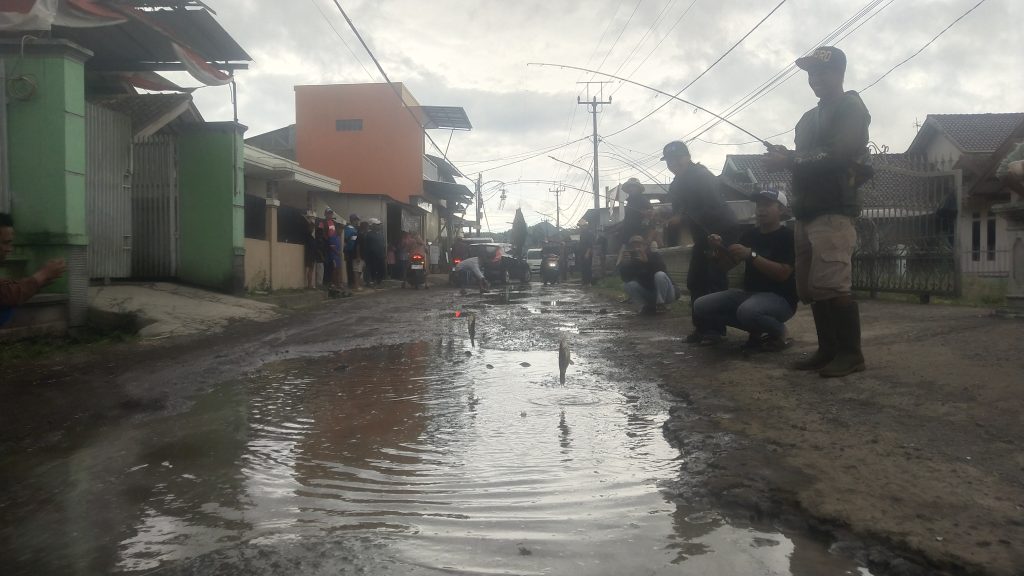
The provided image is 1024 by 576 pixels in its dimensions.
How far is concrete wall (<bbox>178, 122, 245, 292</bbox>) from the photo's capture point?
37.8 ft

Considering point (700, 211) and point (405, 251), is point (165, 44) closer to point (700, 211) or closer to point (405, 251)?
point (700, 211)

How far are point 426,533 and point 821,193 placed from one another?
3.23m

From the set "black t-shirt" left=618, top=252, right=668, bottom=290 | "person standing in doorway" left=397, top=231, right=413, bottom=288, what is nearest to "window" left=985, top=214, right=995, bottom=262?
"person standing in doorway" left=397, top=231, right=413, bottom=288

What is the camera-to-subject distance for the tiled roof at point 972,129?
25938 millimetres

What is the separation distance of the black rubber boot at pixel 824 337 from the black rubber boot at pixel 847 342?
0.09m

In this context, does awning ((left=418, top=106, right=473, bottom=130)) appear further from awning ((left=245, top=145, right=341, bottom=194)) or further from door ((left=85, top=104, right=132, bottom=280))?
door ((left=85, top=104, right=132, bottom=280))

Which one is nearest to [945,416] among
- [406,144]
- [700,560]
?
[700,560]

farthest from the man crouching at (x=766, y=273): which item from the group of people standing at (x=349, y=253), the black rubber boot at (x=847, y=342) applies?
the group of people standing at (x=349, y=253)

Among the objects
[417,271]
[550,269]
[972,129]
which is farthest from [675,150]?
[972,129]

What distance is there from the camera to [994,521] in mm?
2311

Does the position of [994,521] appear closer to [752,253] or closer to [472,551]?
[472,551]

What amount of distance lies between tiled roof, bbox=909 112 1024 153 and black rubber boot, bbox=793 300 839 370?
24.0 meters

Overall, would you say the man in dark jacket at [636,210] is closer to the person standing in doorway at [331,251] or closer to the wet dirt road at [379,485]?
the wet dirt road at [379,485]

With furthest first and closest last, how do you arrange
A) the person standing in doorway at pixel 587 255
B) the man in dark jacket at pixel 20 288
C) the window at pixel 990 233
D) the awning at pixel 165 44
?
the person standing in doorway at pixel 587 255 → the window at pixel 990 233 → the awning at pixel 165 44 → the man in dark jacket at pixel 20 288
